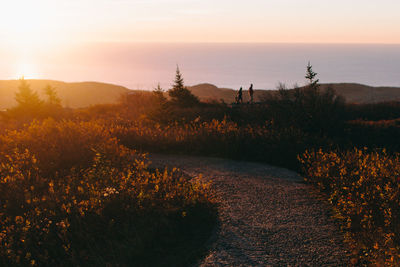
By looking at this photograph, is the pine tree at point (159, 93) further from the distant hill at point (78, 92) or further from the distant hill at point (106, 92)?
the distant hill at point (78, 92)

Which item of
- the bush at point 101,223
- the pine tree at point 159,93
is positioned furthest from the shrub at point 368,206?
the pine tree at point 159,93

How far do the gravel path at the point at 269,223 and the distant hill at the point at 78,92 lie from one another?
5607 centimetres

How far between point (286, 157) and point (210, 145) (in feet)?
9.92

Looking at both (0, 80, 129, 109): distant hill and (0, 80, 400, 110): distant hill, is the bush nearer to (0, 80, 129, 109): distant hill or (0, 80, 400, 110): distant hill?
(0, 80, 400, 110): distant hill

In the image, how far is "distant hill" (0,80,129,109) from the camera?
6456 cm

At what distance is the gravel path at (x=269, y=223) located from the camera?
5203 mm

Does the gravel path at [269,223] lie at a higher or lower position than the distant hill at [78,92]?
lower

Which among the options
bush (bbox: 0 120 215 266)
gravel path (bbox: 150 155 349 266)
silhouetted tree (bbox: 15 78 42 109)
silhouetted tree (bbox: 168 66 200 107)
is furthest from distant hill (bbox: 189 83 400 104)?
bush (bbox: 0 120 215 266)

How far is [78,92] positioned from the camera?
72688 mm

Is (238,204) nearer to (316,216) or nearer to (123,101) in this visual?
(316,216)

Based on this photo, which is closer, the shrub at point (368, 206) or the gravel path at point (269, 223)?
the shrub at point (368, 206)

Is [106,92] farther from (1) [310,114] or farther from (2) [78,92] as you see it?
(1) [310,114]

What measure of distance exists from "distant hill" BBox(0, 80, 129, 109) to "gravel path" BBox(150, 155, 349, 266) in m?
56.1

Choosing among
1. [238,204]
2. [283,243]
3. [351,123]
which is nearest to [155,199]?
[238,204]
